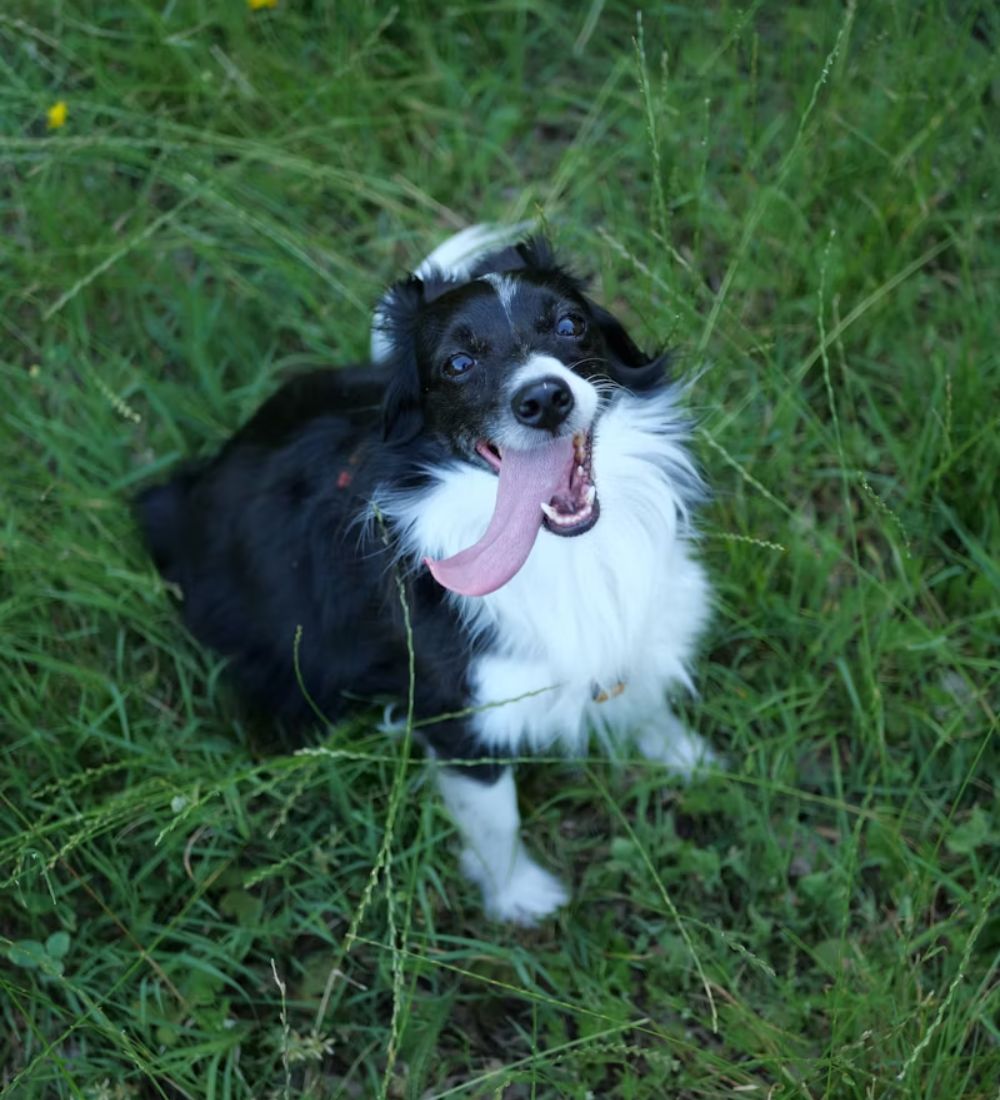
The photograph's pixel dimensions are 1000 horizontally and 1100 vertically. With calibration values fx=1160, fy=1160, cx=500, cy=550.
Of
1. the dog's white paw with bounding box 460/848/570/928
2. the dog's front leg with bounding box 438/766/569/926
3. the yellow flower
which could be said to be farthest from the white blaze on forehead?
the yellow flower

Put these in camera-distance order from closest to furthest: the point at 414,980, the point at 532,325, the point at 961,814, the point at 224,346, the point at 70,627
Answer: the point at 532,325 → the point at 414,980 → the point at 961,814 → the point at 70,627 → the point at 224,346

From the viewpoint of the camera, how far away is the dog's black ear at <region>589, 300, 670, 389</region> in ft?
9.23

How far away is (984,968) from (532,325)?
2.02m

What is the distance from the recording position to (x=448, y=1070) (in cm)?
311

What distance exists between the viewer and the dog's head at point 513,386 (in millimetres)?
2492

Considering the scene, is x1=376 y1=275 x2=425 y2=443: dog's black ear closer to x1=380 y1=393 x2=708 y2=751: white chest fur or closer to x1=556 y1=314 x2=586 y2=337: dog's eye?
x1=380 y1=393 x2=708 y2=751: white chest fur

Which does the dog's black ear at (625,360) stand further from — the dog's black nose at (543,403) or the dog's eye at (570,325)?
the dog's black nose at (543,403)

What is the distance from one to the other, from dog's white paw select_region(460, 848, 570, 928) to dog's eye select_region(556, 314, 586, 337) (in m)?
1.52

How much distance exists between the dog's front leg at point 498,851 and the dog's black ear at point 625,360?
42.1 inches

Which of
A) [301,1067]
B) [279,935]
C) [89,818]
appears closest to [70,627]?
[89,818]

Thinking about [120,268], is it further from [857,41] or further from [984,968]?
[984,968]

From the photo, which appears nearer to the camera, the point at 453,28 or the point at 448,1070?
the point at 448,1070

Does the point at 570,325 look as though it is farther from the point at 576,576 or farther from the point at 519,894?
the point at 519,894

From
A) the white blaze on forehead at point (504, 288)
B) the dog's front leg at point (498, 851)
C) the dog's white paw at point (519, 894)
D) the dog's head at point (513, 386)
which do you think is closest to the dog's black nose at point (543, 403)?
the dog's head at point (513, 386)
